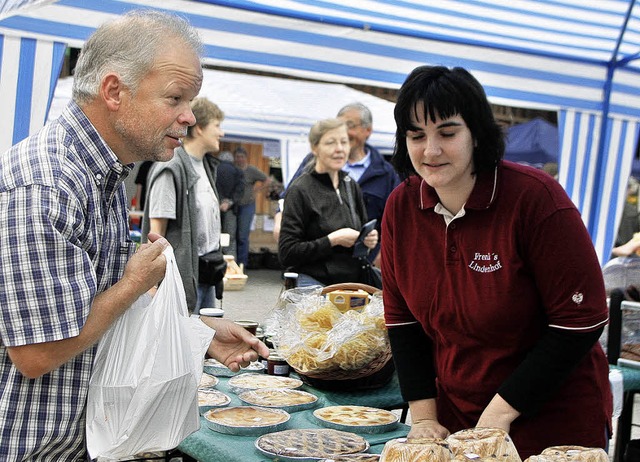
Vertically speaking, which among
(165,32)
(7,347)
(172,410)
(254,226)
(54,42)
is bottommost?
(254,226)

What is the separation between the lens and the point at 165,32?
4.89 feet

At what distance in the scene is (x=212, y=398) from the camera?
92.2 inches

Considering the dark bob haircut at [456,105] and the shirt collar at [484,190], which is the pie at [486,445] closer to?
the shirt collar at [484,190]

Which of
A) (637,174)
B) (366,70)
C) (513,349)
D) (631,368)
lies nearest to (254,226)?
(637,174)

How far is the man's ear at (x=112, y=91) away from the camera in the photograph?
1.46 m

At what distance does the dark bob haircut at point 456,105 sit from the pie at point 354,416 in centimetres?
78

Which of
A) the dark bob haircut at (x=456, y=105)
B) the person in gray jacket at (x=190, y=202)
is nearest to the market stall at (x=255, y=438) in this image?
the dark bob haircut at (x=456, y=105)

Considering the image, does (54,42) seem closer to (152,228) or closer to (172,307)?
(152,228)

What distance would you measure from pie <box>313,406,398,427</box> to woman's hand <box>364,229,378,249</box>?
1.85 meters

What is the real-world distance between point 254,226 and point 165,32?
1361cm

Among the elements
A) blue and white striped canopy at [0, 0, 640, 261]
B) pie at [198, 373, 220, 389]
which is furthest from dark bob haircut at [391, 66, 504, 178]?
blue and white striped canopy at [0, 0, 640, 261]

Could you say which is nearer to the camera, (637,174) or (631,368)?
(631,368)

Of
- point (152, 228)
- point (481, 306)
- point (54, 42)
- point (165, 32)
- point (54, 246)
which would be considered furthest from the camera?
point (152, 228)

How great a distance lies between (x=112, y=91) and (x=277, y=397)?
4.19 ft
